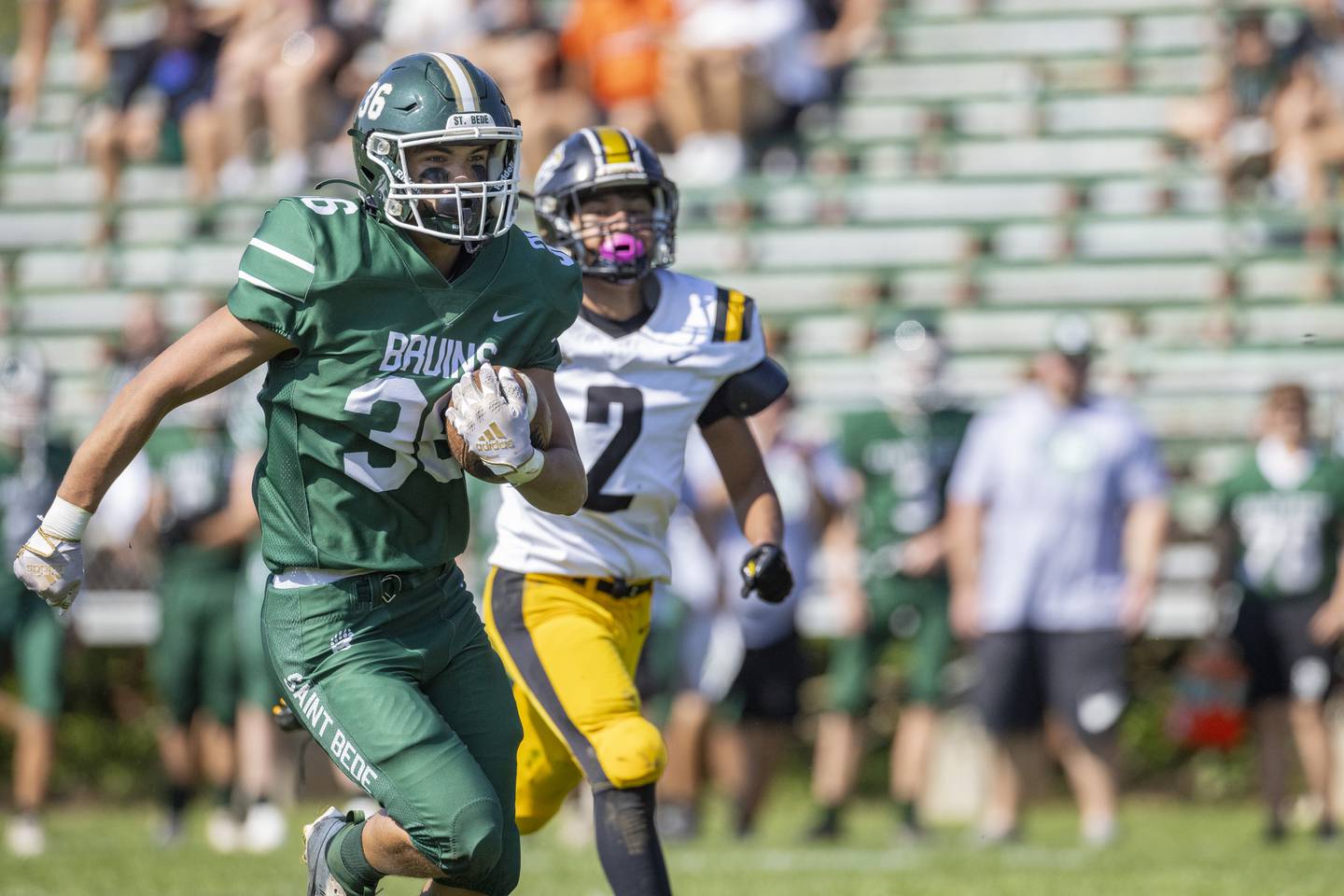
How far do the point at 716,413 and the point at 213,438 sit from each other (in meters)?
4.62

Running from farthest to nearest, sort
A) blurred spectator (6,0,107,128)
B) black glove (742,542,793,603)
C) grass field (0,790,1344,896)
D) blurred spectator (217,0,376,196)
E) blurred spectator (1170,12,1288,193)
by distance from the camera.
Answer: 1. blurred spectator (6,0,107,128)
2. blurred spectator (217,0,376,196)
3. blurred spectator (1170,12,1288,193)
4. grass field (0,790,1344,896)
5. black glove (742,542,793,603)

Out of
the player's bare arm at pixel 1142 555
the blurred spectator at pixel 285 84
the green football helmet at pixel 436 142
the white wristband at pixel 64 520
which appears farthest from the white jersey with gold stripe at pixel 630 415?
the blurred spectator at pixel 285 84

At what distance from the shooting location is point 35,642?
330 inches

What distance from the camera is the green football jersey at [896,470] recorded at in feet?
29.1

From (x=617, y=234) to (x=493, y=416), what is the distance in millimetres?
1318

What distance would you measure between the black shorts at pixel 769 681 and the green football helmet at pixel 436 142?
5.13 m

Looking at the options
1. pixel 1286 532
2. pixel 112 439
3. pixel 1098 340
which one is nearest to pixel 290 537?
pixel 112 439

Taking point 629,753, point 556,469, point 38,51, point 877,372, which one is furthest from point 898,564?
point 38,51

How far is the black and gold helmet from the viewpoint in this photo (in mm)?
4914

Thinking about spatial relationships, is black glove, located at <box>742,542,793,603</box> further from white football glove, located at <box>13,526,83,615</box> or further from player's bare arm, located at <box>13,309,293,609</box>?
white football glove, located at <box>13,526,83,615</box>

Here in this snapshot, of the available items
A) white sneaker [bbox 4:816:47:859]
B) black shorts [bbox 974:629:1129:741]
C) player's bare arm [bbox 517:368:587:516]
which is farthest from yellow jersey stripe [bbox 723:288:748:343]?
white sneaker [bbox 4:816:47:859]

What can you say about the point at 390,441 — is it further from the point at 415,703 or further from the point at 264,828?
the point at 264,828

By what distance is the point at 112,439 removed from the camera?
3.75 metres

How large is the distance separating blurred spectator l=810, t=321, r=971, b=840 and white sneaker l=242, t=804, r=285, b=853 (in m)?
2.34
